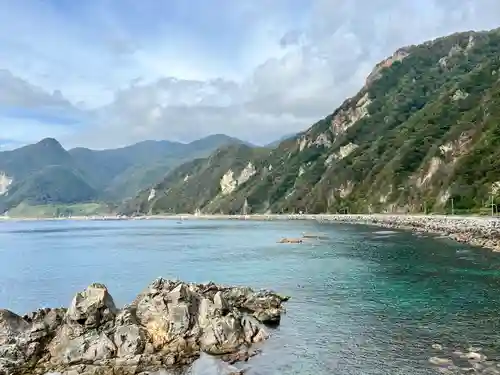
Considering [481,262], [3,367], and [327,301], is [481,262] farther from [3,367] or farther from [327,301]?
[3,367]

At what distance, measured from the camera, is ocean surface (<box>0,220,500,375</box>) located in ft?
105

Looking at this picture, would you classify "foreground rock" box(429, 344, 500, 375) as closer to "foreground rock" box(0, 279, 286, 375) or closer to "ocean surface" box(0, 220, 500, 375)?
"ocean surface" box(0, 220, 500, 375)

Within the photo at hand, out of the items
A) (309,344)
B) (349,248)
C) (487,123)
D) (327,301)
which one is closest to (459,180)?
(487,123)

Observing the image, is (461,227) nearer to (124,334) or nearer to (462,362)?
(462,362)

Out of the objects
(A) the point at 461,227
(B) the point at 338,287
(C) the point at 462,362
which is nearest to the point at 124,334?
(C) the point at 462,362

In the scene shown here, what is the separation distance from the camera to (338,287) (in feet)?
184

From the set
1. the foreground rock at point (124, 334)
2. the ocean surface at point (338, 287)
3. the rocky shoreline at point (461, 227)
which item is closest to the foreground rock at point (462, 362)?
the ocean surface at point (338, 287)

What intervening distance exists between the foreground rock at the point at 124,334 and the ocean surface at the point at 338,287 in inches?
156

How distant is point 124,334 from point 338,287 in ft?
97.4

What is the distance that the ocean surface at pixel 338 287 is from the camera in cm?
3188

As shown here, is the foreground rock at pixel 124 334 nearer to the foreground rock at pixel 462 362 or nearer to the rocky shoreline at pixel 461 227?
the foreground rock at pixel 462 362

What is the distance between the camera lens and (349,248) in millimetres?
98188

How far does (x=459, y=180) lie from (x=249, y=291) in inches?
5141

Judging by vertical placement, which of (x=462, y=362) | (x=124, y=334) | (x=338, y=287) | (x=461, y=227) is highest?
(x=461, y=227)
